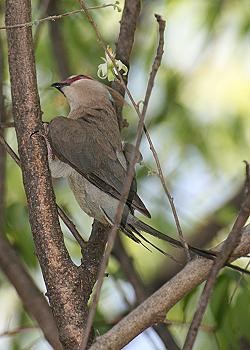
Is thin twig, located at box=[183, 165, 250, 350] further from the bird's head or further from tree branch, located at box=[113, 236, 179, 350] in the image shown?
tree branch, located at box=[113, 236, 179, 350]

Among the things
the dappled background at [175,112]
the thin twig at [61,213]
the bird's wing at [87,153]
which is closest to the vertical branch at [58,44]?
the dappled background at [175,112]

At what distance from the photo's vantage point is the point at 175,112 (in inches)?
137

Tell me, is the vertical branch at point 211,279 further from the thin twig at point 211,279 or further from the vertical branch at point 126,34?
the vertical branch at point 126,34

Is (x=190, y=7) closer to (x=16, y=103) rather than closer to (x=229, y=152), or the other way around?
(x=229, y=152)

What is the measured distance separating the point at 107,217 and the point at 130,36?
77 cm

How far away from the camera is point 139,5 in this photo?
8.93 feet

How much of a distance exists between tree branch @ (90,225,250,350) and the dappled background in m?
1.44

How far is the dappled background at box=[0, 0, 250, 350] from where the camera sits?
3.30 metres

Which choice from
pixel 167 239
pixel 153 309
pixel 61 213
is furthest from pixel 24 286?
pixel 153 309

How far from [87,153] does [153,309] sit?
737mm

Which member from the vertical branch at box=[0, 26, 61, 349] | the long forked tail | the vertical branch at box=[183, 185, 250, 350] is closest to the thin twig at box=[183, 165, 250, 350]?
the vertical branch at box=[183, 185, 250, 350]

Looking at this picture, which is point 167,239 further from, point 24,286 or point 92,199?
point 24,286

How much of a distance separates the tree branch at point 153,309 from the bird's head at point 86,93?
99cm

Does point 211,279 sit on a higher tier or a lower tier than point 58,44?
lower
